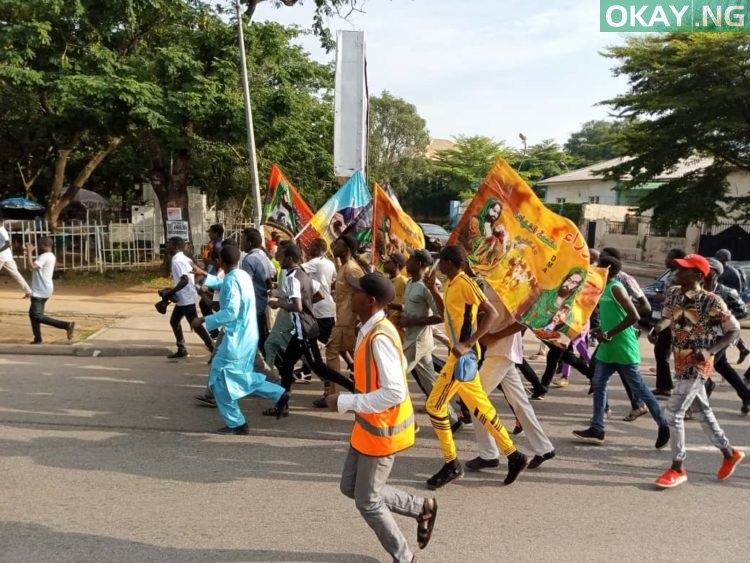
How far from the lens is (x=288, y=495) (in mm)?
4449

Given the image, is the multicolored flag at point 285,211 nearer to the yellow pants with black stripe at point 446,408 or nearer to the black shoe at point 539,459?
the yellow pants with black stripe at point 446,408

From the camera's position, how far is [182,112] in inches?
561

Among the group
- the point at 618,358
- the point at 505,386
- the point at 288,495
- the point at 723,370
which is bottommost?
the point at 288,495

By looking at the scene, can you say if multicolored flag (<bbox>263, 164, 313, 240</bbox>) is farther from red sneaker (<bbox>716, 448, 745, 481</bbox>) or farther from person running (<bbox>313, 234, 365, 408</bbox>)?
red sneaker (<bbox>716, 448, 745, 481</bbox>)

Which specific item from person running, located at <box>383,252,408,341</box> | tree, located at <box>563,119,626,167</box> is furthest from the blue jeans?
tree, located at <box>563,119,626,167</box>

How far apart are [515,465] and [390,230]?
316 cm

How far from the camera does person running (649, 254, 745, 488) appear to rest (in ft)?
15.5

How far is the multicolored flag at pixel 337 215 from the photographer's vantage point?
25.8 ft

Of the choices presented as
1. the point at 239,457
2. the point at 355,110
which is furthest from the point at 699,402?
the point at 355,110

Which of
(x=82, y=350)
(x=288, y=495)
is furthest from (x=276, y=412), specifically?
(x=82, y=350)

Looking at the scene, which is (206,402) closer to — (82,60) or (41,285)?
(41,285)

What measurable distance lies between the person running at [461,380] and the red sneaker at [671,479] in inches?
37.6

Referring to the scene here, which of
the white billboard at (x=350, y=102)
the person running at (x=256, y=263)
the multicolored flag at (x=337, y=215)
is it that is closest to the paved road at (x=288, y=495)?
the person running at (x=256, y=263)

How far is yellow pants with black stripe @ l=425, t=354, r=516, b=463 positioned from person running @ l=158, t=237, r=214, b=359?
4066mm
